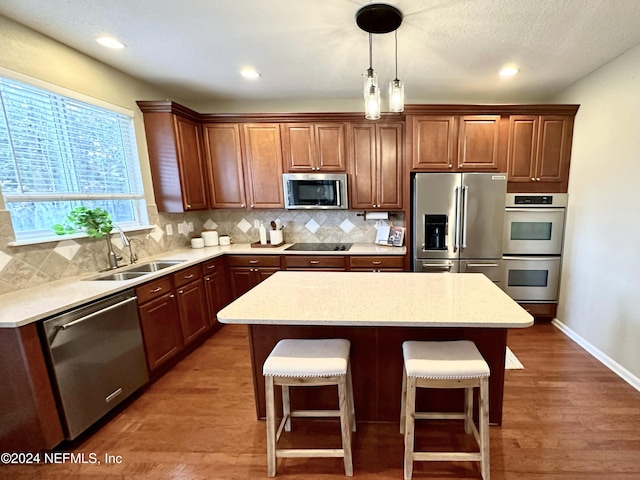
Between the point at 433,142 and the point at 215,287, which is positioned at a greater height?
the point at 433,142

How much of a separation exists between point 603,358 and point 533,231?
1.30 metres

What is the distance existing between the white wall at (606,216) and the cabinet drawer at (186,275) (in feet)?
12.4

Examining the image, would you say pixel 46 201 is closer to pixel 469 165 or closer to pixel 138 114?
pixel 138 114

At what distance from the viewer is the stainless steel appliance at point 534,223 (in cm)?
299

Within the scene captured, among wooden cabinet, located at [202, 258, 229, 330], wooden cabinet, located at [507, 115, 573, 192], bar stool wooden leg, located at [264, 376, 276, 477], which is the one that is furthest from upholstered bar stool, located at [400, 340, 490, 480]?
wooden cabinet, located at [507, 115, 573, 192]

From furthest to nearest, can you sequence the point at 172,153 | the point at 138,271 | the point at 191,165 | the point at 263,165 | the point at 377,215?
the point at 377,215 → the point at 263,165 → the point at 191,165 → the point at 172,153 → the point at 138,271

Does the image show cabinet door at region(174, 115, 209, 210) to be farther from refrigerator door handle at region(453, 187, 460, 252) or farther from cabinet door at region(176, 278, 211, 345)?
refrigerator door handle at region(453, 187, 460, 252)

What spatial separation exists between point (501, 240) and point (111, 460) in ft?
12.1

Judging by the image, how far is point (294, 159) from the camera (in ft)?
10.9

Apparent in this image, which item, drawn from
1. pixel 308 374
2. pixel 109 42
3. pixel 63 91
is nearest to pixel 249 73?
pixel 109 42

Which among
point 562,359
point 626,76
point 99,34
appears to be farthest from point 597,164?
point 99,34

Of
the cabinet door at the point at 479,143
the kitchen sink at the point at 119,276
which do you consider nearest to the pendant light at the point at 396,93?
the cabinet door at the point at 479,143

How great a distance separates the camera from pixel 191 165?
3164 mm

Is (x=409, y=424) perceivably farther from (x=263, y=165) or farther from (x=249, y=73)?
(x=249, y=73)
